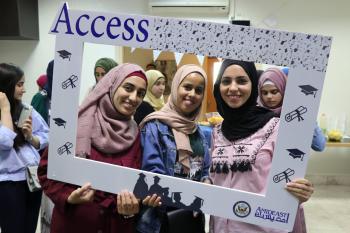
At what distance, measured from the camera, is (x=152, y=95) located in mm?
1201

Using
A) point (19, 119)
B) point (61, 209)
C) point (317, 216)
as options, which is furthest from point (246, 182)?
point (317, 216)

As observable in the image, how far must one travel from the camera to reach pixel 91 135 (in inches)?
41.7

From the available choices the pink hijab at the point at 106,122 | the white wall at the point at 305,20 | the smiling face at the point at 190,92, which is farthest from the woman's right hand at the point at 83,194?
the white wall at the point at 305,20

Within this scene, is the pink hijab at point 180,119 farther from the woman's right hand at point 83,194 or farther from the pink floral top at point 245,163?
the woman's right hand at point 83,194

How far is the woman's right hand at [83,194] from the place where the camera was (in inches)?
40.5

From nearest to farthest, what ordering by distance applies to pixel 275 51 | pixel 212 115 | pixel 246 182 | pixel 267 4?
pixel 275 51
pixel 246 182
pixel 212 115
pixel 267 4

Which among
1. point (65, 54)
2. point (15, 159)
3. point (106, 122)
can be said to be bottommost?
point (15, 159)

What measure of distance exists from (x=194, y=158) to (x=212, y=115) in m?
0.18

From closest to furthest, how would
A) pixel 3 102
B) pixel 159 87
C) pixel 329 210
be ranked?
pixel 159 87
pixel 3 102
pixel 329 210

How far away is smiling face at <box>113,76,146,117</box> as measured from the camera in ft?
3.46

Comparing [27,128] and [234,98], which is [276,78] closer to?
[234,98]

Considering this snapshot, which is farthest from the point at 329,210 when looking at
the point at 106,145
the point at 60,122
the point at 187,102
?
the point at 60,122

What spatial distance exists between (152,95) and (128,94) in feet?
0.53

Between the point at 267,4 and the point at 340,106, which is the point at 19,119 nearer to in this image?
the point at 267,4
